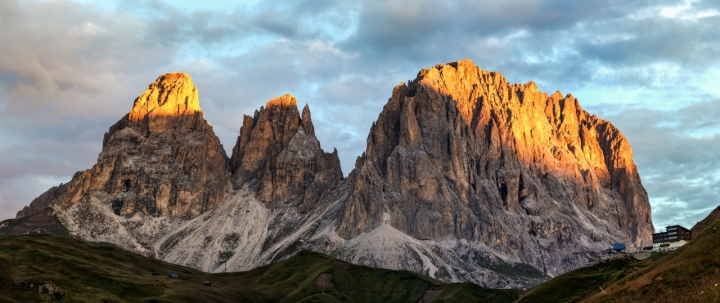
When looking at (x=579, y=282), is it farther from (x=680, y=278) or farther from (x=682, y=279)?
(x=682, y=279)

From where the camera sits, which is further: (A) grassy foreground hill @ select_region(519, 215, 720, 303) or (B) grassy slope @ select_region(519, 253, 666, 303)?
(B) grassy slope @ select_region(519, 253, 666, 303)

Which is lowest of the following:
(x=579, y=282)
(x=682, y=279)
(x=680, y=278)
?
(x=682, y=279)

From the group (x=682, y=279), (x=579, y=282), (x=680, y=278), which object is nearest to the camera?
(x=682, y=279)

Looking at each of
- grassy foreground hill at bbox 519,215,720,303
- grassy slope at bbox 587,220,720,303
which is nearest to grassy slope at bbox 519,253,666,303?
grassy slope at bbox 587,220,720,303

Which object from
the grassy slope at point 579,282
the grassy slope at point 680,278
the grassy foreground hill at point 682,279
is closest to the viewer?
the grassy foreground hill at point 682,279

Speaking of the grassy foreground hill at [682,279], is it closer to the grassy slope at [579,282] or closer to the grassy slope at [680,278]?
the grassy slope at [680,278]

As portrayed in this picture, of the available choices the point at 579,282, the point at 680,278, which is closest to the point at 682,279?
the point at 680,278

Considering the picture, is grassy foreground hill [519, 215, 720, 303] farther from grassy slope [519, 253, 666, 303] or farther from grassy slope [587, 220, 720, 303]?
grassy slope [519, 253, 666, 303]

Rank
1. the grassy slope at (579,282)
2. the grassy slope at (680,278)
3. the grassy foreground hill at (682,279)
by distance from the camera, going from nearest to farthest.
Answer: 1. the grassy foreground hill at (682,279)
2. the grassy slope at (680,278)
3. the grassy slope at (579,282)

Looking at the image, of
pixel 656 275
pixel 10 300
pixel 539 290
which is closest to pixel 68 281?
pixel 10 300

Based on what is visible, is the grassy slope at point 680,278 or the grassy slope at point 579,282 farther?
the grassy slope at point 579,282

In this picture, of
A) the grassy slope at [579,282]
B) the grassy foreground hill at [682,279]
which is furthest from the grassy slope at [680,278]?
the grassy slope at [579,282]

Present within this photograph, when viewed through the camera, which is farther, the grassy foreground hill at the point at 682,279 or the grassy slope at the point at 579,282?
the grassy slope at the point at 579,282

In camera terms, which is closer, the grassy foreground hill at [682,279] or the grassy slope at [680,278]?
the grassy foreground hill at [682,279]
